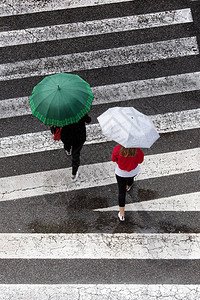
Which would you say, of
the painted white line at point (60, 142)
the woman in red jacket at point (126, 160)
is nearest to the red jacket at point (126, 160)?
the woman in red jacket at point (126, 160)

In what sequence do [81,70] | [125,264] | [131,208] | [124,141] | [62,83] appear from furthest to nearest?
[81,70] → [131,208] → [125,264] → [62,83] → [124,141]

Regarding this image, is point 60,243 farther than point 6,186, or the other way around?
point 6,186

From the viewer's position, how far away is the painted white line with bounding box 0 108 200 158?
704 centimetres

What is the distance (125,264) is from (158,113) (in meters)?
2.83

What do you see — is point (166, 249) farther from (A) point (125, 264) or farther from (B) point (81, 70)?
(B) point (81, 70)

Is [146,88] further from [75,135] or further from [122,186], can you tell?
[122,186]

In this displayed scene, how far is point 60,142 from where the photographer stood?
23.4 ft

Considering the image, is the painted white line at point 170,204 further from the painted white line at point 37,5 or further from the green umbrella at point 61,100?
the painted white line at point 37,5

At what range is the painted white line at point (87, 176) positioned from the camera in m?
6.75

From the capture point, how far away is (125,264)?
6.17 meters

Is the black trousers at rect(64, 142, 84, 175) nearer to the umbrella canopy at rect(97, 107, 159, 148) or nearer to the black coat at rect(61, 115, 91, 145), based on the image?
the black coat at rect(61, 115, 91, 145)

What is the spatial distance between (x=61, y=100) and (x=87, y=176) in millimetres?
1975

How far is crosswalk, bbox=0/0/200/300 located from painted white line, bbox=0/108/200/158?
2 centimetres

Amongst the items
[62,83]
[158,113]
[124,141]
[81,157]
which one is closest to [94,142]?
[81,157]
